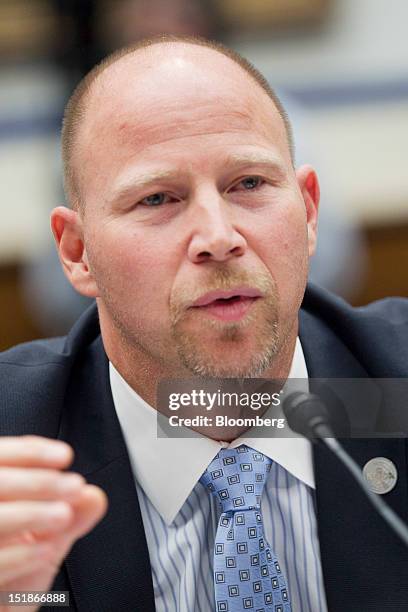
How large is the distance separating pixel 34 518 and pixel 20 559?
50mm

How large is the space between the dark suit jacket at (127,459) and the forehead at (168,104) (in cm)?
29

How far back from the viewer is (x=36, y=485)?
2.71 feet

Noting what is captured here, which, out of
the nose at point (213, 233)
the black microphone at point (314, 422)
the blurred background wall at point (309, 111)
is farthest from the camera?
the blurred background wall at point (309, 111)

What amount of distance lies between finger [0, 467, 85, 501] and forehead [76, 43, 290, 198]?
0.47 meters

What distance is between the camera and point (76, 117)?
1304 millimetres

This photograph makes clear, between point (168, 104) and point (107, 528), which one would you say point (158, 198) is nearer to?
point (168, 104)

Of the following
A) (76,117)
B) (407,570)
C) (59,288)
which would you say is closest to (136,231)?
(76,117)

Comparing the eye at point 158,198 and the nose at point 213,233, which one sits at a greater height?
the eye at point 158,198

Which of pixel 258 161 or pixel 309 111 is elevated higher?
pixel 309 111

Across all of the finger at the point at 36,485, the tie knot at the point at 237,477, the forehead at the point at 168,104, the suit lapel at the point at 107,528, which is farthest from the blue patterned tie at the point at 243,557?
the forehead at the point at 168,104

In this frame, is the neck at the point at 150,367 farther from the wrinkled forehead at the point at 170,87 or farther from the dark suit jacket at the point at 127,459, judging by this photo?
the wrinkled forehead at the point at 170,87

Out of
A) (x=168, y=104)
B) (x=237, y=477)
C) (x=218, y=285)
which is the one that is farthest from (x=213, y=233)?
(x=237, y=477)

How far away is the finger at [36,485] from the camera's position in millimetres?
827

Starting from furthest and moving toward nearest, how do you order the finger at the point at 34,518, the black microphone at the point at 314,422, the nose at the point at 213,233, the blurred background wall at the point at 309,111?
the blurred background wall at the point at 309,111 → the nose at the point at 213,233 → the black microphone at the point at 314,422 → the finger at the point at 34,518
